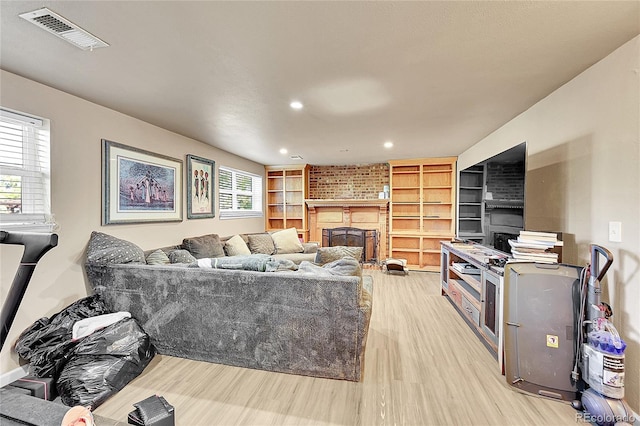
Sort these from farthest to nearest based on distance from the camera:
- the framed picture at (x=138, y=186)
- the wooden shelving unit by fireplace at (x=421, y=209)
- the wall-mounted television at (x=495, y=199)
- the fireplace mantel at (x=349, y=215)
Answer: the fireplace mantel at (x=349, y=215) → the wooden shelving unit by fireplace at (x=421, y=209) → the framed picture at (x=138, y=186) → the wall-mounted television at (x=495, y=199)

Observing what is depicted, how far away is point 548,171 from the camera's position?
251 cm

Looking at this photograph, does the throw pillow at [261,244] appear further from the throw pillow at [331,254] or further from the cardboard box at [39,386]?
the cardboard box at [39,386]

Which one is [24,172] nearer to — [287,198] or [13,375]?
[13,375]

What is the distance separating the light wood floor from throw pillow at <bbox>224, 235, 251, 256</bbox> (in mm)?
2082

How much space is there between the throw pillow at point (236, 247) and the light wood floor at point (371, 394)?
2.08m

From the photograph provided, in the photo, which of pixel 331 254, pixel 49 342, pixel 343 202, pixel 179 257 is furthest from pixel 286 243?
pixel 49 342

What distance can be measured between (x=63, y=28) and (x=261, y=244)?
394 cm

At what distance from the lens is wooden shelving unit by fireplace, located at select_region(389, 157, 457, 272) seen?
5.71m

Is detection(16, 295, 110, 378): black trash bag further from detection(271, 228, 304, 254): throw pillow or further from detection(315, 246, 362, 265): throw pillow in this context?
detection(271, 228, 304, 254): throw pillow

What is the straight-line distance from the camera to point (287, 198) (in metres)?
6.78

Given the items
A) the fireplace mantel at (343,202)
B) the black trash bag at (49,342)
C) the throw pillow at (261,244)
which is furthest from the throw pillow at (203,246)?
the fireplace mantel at (343,202)

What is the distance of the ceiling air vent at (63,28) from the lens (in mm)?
1466

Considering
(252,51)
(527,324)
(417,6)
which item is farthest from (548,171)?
(252,51)

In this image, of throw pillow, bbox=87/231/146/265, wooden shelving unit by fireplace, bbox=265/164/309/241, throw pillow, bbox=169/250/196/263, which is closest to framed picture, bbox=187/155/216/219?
throw pillow, bbox=169/250/196/263
